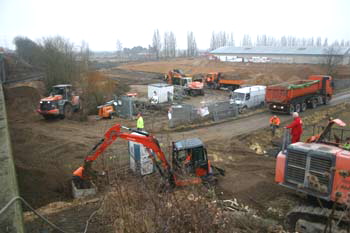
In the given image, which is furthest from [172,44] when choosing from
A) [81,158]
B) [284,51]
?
[81,158]

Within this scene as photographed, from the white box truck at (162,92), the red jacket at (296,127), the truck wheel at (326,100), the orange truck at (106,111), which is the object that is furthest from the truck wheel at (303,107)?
the orange truck at (106,111)

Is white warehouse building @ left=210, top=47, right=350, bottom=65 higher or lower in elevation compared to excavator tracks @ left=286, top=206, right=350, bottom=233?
higher

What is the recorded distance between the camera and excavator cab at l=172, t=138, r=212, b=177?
10.7 meters

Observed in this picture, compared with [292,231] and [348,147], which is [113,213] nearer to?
[292,231]

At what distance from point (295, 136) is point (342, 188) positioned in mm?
4209

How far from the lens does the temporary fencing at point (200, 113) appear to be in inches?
840

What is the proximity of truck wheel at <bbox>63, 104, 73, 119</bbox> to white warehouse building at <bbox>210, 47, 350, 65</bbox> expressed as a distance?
165ft

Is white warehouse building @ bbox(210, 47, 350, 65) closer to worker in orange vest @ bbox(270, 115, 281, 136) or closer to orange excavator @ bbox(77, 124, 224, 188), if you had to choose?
worker in orange vest @ bbox(270, 115, 281, 136)

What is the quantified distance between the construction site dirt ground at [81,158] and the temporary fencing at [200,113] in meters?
1.25

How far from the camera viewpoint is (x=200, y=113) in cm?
2264

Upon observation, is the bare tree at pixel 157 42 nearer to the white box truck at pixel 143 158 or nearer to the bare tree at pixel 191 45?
the bare tree at pixel 191 45

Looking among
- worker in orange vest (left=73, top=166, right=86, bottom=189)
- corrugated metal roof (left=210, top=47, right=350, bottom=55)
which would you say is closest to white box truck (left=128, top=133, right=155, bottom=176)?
worker in orange vest (left=73, top=166, right=86, bottom=189)

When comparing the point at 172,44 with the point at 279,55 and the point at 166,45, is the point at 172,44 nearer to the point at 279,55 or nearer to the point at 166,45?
the point at 166,45

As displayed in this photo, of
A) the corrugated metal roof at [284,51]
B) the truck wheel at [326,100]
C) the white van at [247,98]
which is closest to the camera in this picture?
the white van at [247,98]
